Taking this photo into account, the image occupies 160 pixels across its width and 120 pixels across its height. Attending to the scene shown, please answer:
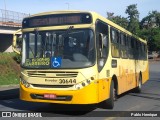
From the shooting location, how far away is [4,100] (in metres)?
15.3

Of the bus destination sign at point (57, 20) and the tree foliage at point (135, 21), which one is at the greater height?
the tree foliage at point (135, 21)

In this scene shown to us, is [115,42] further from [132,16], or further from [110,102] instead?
[132,16]

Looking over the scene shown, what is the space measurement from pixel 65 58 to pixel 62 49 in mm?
302

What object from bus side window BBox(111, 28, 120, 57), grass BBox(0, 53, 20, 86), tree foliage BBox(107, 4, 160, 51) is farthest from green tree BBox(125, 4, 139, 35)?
bus side window BBox(111, 28, 120, 57)

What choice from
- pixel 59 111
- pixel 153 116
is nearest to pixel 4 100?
pixel 59 111

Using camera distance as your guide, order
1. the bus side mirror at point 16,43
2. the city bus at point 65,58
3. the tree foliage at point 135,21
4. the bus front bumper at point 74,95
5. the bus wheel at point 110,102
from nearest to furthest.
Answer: the bus front bumper at point 74,95 → the city bus at point 65,58 → the bus side mirror at point 16,43 → the bus wheel at point 110,102 → the tree foliage at point 135,21

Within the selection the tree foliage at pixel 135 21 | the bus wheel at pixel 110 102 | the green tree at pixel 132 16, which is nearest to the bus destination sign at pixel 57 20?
the bus wheel at pixel 110 102

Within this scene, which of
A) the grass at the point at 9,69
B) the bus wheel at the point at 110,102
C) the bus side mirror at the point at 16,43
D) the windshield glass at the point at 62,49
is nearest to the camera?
the windshield glass at the point at 62,49

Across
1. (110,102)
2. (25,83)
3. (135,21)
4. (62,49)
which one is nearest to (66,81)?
(62,49)

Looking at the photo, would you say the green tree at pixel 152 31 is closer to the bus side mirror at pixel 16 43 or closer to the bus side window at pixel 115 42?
the bus side window at pixel 115 42

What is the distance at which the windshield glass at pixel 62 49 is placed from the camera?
10562 mm

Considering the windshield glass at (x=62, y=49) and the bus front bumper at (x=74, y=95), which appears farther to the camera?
the windshield glass at (x=62, y=49)

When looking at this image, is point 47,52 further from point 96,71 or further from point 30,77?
point 96,71

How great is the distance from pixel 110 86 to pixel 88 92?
196cm
